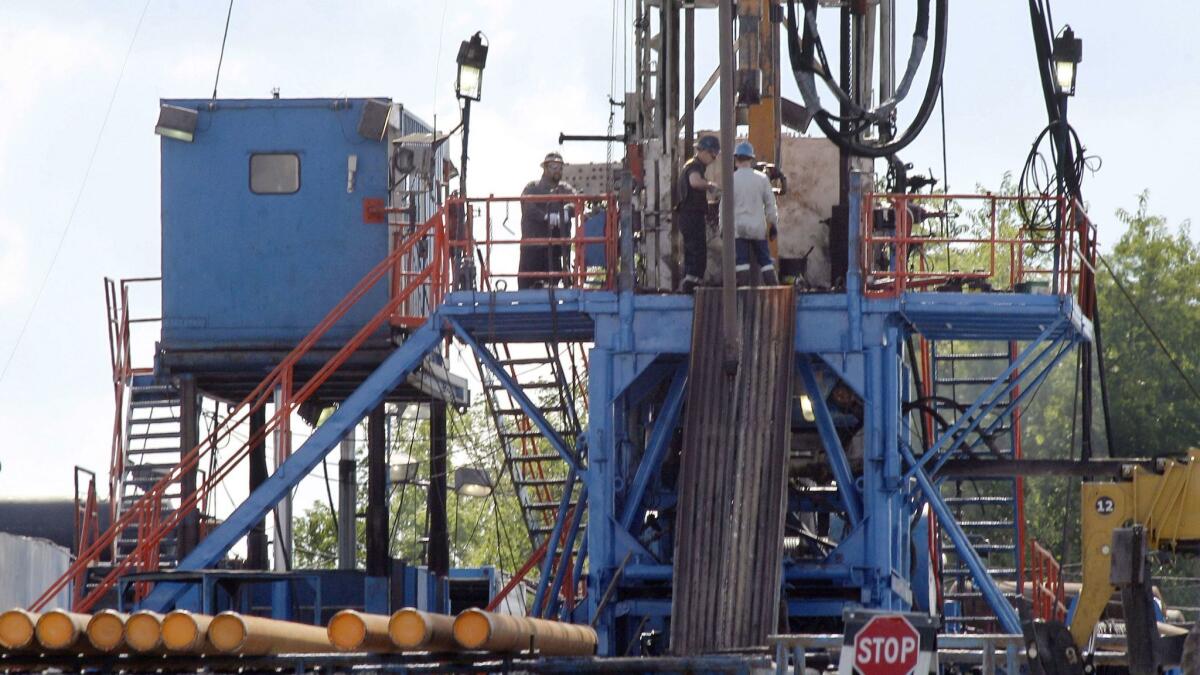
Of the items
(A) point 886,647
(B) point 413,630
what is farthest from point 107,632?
(A) point 886,647

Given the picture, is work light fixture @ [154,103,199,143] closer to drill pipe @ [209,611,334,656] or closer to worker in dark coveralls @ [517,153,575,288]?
worker in dark coveralls @ [517,153,575,288]

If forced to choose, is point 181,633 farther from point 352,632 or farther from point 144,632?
point 352,632

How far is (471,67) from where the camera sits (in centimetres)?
2577

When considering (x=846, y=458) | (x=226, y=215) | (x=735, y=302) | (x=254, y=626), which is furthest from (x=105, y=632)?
(x=226, y=215)

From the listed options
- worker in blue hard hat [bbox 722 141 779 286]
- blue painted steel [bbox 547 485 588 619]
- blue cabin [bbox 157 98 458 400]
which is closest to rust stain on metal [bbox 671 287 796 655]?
worker in blue hard hat [bbox 722 141 779 286]

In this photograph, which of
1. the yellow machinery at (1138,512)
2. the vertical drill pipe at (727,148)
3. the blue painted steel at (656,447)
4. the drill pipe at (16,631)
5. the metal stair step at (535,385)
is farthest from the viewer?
the metal stair step at (535,385)

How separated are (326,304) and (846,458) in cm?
665

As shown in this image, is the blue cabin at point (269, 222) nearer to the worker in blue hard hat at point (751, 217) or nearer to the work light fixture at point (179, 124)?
the work light fixture at point (179, 124)

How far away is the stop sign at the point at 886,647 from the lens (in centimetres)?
1463

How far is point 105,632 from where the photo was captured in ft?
51.8

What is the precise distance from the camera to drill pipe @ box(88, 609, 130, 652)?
51.7ft

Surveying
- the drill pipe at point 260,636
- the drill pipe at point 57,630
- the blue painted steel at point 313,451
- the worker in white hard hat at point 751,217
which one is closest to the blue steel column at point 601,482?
the worker in white hard hat at point 751,217

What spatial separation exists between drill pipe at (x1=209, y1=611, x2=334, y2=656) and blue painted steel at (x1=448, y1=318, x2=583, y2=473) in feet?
27.2

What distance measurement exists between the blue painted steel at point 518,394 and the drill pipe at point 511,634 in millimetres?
6467
